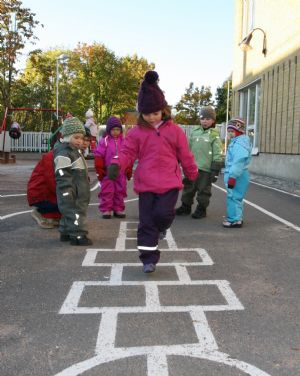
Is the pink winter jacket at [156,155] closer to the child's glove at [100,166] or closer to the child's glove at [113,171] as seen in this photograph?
the child's glove at [113,171]

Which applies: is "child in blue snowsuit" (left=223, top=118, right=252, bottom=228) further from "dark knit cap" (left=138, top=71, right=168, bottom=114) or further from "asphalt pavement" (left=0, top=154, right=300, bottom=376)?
"dark knit cap" (left=138, top=71, right=168, bottom=114)

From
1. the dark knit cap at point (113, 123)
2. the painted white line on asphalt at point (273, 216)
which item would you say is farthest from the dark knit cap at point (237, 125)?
the dark knit cap at point (113, 123)

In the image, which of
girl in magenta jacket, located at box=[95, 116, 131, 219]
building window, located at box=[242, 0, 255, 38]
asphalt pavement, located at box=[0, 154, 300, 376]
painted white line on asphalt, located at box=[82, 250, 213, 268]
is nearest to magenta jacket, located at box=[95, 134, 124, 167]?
girl in magenta jacket, located at box=[95, 116, 131, 219]

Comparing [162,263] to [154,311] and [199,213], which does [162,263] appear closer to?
[154,311]

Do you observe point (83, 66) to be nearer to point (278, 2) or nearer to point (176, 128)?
point (278, 2)

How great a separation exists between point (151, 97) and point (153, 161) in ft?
1.98

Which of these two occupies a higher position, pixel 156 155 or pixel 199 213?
pixel 156 155

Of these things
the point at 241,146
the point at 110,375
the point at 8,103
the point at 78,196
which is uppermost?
the point at 8,103

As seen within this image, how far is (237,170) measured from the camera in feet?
23.4

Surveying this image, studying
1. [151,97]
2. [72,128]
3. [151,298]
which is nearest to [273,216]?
[72,128]

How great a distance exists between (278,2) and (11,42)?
55.4 ft

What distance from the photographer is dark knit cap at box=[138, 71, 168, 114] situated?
4711mm

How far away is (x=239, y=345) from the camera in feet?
10.1

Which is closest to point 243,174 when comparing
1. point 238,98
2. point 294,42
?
point 294,42
